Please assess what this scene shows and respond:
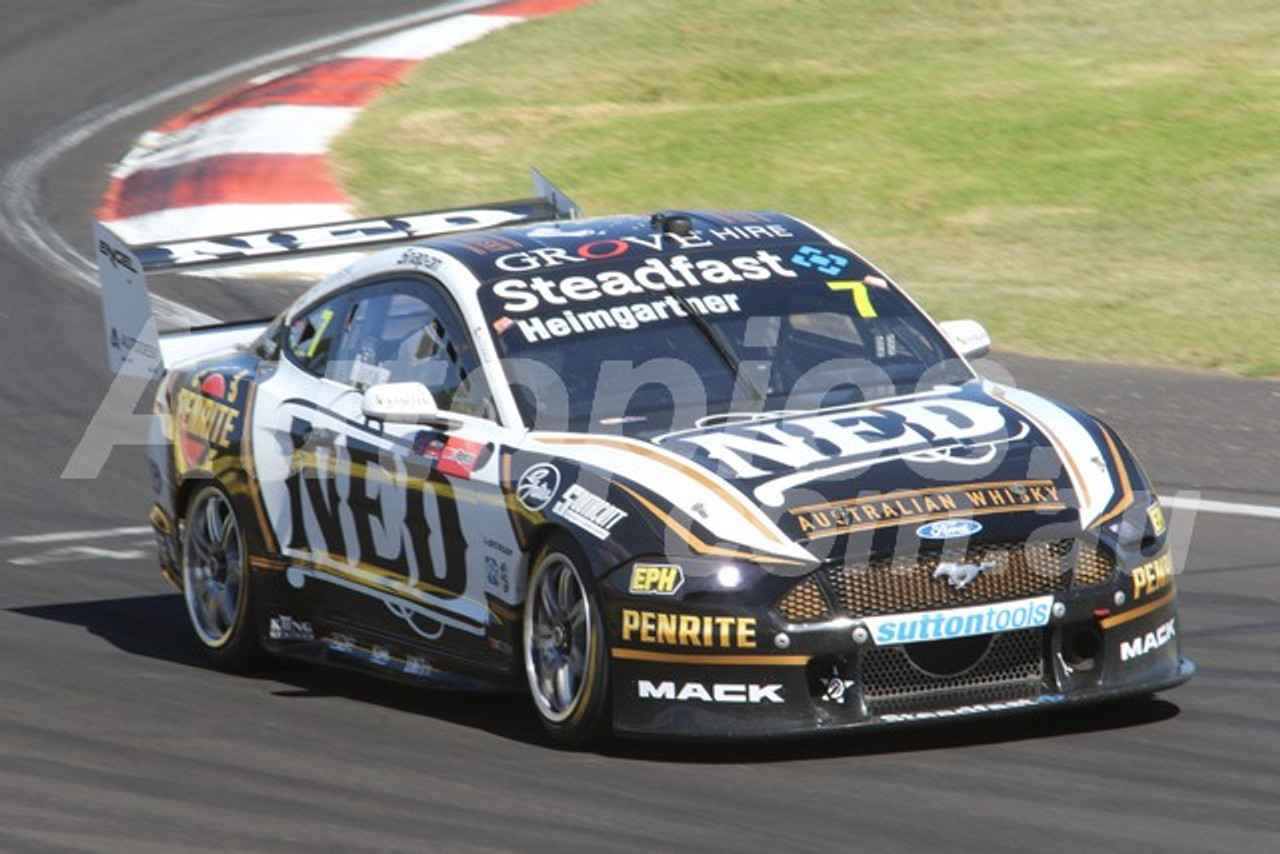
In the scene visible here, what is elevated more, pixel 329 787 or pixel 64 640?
pixel 329 787

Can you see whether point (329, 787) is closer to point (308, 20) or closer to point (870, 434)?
point (870, 434)

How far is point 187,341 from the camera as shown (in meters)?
9.38

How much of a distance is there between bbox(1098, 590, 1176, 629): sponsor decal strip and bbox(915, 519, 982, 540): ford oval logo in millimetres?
442

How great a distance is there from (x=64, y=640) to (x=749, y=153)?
9.01 m

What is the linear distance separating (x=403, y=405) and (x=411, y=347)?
1.95ft

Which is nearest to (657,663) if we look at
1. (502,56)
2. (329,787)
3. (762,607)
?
(762,607)

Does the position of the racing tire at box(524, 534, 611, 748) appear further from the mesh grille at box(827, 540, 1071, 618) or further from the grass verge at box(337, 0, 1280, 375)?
the grass verge at box(337, 0, 1280, 375)

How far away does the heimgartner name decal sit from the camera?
6500mm

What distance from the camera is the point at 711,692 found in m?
6.52

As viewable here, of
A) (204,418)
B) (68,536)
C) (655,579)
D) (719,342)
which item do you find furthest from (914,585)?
(68,536)

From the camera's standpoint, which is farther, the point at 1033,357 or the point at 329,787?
the point at 1033,357

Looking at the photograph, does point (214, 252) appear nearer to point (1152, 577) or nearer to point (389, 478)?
point (389, 478)

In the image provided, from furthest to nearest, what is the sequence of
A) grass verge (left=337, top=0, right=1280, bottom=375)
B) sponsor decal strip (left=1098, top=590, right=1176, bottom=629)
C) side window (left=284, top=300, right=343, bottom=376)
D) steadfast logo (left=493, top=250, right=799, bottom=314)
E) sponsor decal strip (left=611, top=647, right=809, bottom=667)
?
grass verge (left=337, top=0, right=1280, bottom=375)
side window (left=284, top=300, right=343, bottom=376)
steadfast logo (left=493, top=250, right=799, bottom=314)
sponsor decal strip (left=1098, top=590, right=1176, bottom=629)
sponsor decal strip (left=611, top=647, right=809, bottom=667)

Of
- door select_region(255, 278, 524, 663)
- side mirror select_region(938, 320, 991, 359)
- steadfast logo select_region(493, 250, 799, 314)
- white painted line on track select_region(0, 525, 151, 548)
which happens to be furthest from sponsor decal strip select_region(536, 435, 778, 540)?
white painted line on track select_region(0, 525, 151, 548)
